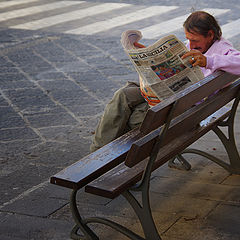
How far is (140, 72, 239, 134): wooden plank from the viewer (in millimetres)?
2594

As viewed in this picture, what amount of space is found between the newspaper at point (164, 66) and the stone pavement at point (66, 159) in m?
0.75

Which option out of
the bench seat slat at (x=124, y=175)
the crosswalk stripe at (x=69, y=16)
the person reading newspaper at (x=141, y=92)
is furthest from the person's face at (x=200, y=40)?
the crosswalk stripe at (x=69, y=16)

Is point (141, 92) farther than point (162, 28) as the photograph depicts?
No

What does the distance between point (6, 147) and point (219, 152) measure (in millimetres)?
1761

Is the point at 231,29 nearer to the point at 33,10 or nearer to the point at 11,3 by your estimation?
the point at 33,10

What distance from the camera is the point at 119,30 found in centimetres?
952

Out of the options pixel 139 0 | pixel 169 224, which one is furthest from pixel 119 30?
pixel 169 224

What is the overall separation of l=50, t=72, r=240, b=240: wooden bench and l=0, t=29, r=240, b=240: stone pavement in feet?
1.08

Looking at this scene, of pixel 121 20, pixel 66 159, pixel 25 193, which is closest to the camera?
pixel 25 193

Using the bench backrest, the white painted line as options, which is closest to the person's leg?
the bench backrest

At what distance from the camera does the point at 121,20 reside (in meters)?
10.4

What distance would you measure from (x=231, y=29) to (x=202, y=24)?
19.6 ft

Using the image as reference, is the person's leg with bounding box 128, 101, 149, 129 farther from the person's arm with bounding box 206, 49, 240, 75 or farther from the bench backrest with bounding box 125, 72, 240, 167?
the person's arm with bounding box 206, 49, 240, 75

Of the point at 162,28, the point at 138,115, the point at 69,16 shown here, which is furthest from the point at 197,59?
the point at 69,16
